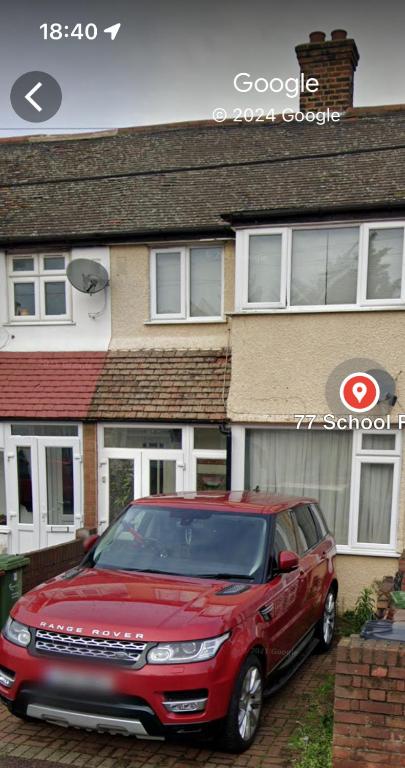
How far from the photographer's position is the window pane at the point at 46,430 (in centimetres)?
919

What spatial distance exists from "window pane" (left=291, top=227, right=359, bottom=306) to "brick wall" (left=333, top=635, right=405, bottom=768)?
525 centimetres

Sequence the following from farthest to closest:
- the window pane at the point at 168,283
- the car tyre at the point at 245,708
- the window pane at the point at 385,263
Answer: the window pane at the point at 168,283 → the window pane at the point at 385,263 → the car tyre at the point at 245,708

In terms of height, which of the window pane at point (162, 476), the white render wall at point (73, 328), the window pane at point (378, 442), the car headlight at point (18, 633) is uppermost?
the white render wall at point (73, 328)

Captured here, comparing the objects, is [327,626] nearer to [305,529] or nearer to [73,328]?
[305,529]

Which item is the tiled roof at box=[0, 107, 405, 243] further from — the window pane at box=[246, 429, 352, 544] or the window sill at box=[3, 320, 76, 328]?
the window pane at box=[246, 429, 352, 544]

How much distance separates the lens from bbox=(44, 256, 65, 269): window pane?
9711 millimetres

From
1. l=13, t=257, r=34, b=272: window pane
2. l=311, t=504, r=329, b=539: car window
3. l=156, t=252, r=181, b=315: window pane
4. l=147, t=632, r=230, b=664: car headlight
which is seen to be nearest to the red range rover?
l=147, t=632, r=230, b=664: car headlight

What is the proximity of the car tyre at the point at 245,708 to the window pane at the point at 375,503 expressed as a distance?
13.3ft

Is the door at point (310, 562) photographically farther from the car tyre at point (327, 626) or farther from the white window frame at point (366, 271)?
the white window frame at point (366, 271)

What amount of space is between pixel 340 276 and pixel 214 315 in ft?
6.68

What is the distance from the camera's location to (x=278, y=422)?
26.8ft

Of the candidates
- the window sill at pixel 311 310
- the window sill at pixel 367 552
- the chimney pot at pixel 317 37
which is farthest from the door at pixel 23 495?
the chimney pot at pixel 317 37

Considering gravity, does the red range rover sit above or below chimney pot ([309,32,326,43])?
below

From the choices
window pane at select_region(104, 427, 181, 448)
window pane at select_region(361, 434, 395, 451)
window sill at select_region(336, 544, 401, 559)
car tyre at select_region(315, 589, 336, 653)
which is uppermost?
window pane at select_region(361, 434, 395, 451)
